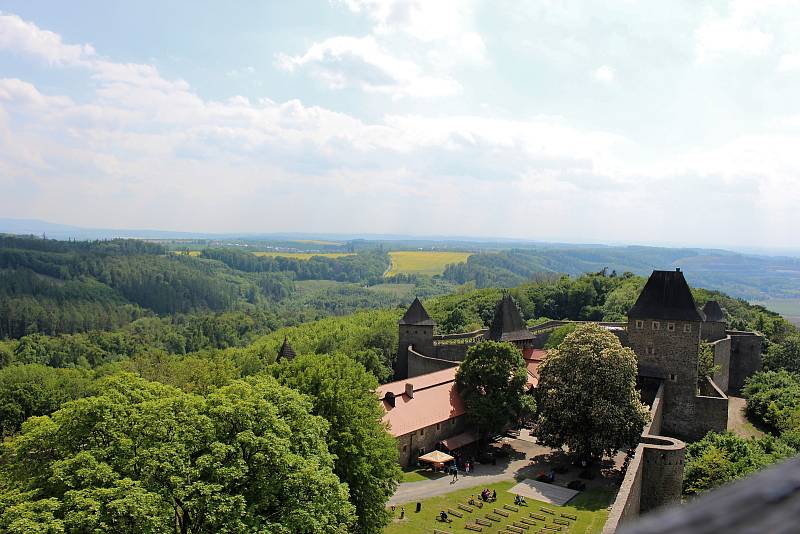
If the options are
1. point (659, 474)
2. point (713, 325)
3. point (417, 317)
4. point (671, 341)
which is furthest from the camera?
point (417, 317)

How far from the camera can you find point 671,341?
126ft

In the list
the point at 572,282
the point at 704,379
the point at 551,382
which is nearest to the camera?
the point at 551,382

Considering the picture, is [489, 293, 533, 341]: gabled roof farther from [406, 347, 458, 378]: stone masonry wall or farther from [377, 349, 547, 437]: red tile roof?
[377, 349, 547, 437]: red tile roof

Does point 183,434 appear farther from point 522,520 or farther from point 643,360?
point 643,360

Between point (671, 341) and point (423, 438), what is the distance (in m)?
17.0

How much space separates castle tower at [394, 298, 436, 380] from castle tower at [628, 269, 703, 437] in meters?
19.5

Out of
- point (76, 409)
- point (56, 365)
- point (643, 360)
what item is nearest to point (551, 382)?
point (643, 360)

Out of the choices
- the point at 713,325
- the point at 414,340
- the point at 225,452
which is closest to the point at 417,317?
the point at 414,340

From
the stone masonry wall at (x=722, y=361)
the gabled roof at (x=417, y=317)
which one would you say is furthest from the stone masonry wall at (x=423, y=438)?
the stone masonry wall at (x=722, y=361)

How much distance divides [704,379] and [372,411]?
1028 inches

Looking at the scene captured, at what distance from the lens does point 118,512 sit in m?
16.6

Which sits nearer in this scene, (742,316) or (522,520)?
(522,520)

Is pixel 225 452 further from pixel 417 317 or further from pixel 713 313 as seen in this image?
pixel 713 313

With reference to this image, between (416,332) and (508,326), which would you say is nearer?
(508,326)
